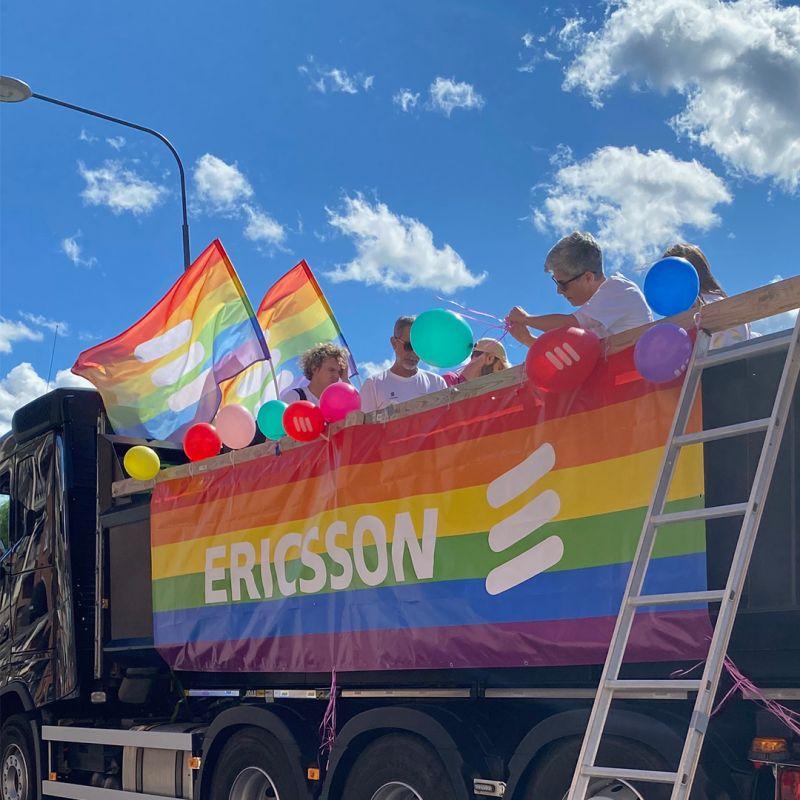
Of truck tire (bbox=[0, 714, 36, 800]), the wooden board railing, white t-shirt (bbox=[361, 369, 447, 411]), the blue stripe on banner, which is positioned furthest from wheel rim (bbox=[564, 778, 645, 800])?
truck tire (bbox=[0, 714, 36, 800])

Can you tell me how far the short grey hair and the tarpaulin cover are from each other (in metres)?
0.71

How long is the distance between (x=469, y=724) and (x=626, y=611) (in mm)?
1264

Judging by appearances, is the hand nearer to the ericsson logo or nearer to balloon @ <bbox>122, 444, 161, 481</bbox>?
the ericsson logo

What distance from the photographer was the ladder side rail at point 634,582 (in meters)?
3.60

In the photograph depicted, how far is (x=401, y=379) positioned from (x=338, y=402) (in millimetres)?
889

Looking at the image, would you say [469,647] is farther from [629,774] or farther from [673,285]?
[673,285]

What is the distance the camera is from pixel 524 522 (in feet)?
14.3

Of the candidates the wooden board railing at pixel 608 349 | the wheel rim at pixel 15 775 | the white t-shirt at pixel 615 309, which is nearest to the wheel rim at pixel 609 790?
the wooden board railing at pixel 608 349

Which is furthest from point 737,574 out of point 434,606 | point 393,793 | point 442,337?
point 393,793

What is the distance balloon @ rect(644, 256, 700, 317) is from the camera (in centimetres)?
410

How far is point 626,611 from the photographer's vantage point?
12.1 feet

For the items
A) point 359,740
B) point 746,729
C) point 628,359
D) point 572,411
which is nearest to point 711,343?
point 628,359

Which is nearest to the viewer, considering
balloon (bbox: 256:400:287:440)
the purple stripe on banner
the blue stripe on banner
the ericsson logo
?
the purple stripe on banner

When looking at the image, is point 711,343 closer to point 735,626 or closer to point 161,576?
point 735,626
